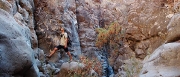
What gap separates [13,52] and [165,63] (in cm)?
359

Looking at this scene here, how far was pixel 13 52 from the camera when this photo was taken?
500cm

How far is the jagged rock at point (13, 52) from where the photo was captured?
15.7 ft

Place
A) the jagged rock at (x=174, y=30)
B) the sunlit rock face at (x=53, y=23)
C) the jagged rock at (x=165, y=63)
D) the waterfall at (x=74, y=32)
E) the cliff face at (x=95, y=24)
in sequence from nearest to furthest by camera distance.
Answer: the jagged rock at (x=165, y=63)
the jagged rock at (x=174, y=30)
the cliff face at (x=95, y=24)
the sunlit rock face at (x=53, y=23)
the waterfall at (x=74, y=32)

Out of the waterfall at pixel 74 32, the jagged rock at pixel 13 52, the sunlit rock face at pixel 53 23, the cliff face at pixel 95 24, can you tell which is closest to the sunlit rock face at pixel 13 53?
the jagged rock at pixel 13 52

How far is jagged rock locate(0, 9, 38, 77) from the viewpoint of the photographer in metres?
4.79

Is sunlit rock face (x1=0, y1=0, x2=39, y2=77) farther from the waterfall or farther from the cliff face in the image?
the waterfall

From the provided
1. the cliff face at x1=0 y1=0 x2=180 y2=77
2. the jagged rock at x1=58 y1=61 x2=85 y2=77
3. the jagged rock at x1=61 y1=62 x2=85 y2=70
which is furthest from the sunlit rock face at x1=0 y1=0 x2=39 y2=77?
the cliff face at x1=0 y1=0 x2=180 y2=77

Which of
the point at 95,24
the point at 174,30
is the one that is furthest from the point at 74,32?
the point at 174,30

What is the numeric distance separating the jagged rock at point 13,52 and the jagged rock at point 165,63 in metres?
2.94

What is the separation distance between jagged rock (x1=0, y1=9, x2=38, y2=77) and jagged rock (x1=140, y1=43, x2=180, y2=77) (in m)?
2.94

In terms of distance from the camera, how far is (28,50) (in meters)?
5.52

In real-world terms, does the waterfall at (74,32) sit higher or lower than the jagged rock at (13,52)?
lower

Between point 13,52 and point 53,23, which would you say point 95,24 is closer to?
point 53,23

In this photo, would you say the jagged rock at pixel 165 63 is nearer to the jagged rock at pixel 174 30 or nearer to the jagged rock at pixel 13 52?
the jagged rock at pixel 174 30
